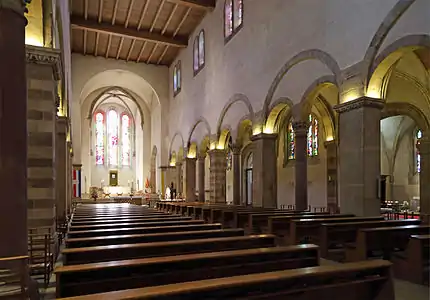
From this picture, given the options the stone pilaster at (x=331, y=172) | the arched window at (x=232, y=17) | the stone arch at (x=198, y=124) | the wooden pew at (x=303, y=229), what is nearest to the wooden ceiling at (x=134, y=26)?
the arched window at (x=232, y=17)

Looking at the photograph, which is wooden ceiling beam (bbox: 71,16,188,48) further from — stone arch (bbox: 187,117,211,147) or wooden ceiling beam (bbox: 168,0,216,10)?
stone arch (bbox: 187,117,211,147)

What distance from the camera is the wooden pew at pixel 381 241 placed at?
5.00 metres

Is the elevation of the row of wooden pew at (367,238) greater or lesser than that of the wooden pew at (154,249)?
lesser

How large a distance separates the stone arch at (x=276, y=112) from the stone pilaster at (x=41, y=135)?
7555 mm

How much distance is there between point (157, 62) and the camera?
25672 millimetres

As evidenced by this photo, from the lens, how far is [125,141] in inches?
1377

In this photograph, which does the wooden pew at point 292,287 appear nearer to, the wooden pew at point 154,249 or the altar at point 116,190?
the wooden pew at point 154,249

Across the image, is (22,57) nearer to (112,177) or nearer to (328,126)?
(328,126)

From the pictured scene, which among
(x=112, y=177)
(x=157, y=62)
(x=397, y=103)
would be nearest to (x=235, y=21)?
(x=397, y=103)

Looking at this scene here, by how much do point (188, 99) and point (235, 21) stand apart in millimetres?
6784

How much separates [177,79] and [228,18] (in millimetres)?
8221

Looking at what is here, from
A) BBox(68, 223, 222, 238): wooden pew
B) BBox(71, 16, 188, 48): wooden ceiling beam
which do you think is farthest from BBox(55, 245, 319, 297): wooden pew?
BBox(71, 16, 188, 48): wooden ceiling beam

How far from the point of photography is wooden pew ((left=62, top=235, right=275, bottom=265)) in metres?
Answer: 3.44

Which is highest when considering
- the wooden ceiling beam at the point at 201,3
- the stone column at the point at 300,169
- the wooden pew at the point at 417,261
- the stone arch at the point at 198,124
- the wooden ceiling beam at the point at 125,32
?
the wooden ceiling beam at the point at 201,3
